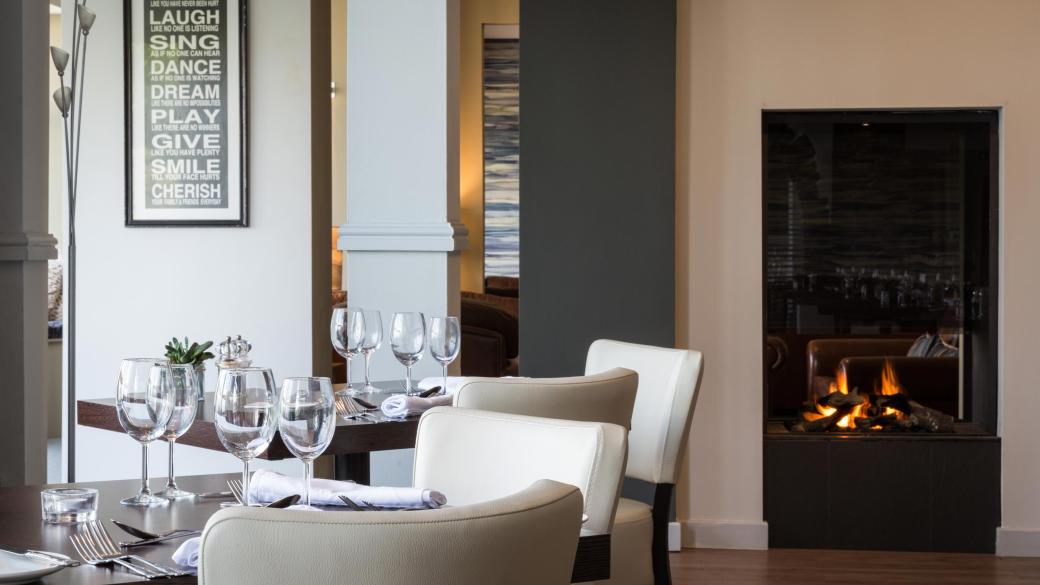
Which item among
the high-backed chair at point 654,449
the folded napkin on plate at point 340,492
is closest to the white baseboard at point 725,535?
the high-backed chair at point 654,449

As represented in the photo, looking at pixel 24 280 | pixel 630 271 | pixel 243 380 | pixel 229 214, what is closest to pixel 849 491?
pixel 630 271

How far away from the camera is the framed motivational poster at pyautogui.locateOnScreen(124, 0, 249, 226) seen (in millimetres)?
4816

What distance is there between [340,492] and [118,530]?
31cm

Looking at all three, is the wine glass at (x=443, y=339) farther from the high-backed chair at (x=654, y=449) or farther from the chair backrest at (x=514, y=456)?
the chair backrest at (x=514, y=456)

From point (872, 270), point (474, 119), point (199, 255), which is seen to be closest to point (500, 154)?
point (474, 119)

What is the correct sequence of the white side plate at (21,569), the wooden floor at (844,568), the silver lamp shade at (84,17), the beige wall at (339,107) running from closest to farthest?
1. the white side plate at (21,569)
2. the silver lamp shade at (84,17)
3. the wooden floor at (844,568)
4. the beige wall at (339,107)

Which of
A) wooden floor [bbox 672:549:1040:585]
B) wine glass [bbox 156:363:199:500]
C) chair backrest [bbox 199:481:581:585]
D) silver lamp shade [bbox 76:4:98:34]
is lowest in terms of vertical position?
A: wooden floor [bbox 672:549:1040:585]

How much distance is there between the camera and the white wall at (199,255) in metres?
4.85

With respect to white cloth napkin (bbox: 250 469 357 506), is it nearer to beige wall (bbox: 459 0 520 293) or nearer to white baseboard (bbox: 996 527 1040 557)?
white baseboard (bbox: 996 527 1040 557)

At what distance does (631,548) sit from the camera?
8.86 ft

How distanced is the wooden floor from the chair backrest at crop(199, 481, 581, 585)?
10.9 ft

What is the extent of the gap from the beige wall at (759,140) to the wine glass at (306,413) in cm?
331

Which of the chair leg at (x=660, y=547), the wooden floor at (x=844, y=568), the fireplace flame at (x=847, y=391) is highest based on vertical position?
the fireplace flame at (x=847, y=391)

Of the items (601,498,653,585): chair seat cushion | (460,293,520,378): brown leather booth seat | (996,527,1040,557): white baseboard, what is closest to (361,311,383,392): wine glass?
(601,498,653,585): chair seat cushion
